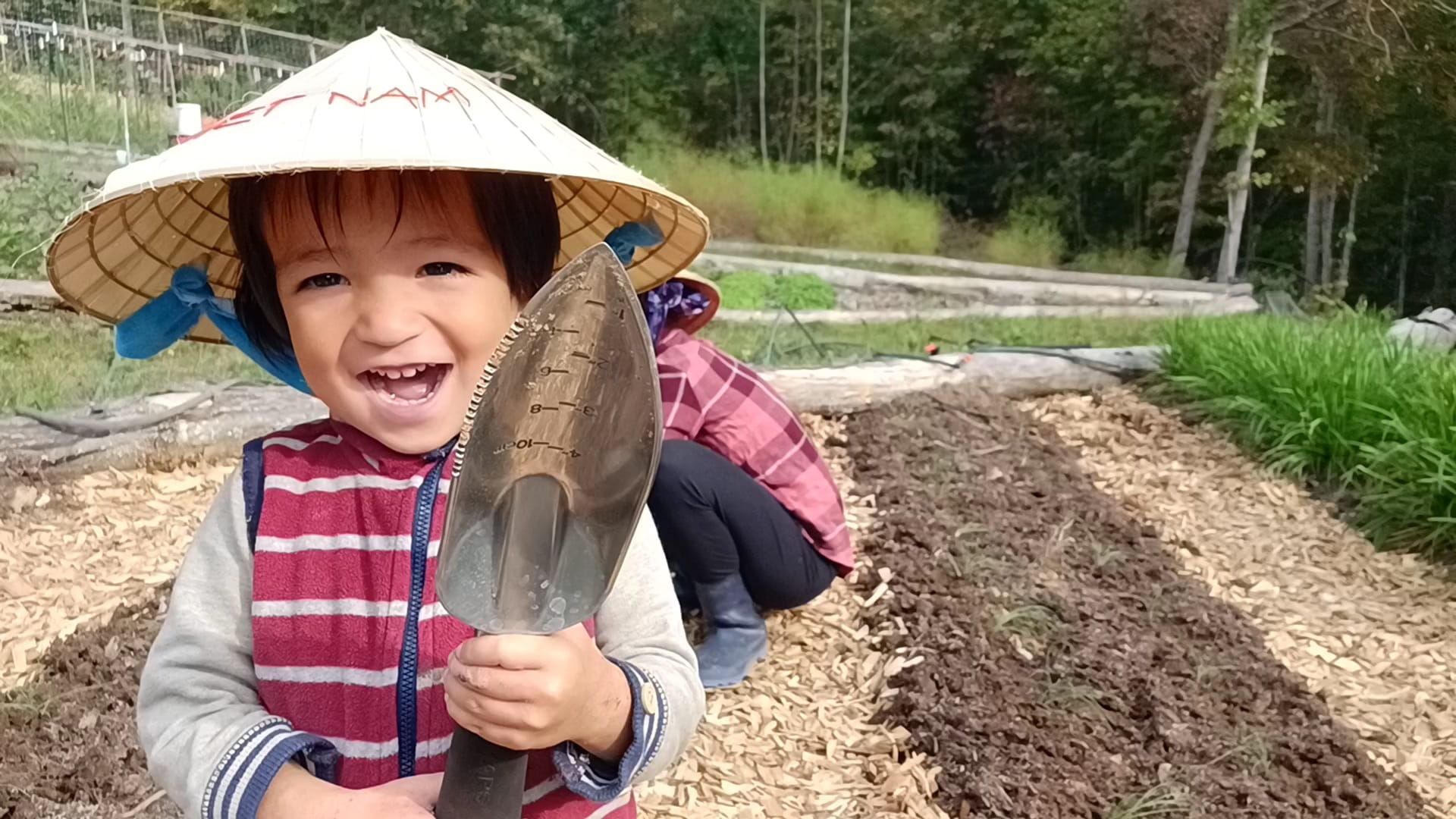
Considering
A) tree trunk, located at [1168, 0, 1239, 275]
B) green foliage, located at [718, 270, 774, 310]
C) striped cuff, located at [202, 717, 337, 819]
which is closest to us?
striped cuff, located at [202, 717, 337, 819]

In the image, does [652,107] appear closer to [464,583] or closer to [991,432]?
[991,432]

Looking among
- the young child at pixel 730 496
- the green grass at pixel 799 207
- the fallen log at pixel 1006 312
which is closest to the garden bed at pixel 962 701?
the young child at pixel 730 496

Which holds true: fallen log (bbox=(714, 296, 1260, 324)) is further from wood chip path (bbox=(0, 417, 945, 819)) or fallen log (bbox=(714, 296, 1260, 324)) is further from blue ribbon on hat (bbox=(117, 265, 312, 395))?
blue ribbon on hat (bbox=(117, 265, 312, 395))

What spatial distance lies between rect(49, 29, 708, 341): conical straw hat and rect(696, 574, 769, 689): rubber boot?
3.33 ft

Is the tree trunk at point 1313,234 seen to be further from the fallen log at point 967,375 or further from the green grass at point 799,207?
the green grass at point 799,207

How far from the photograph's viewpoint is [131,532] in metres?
2.45

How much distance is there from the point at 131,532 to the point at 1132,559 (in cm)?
226

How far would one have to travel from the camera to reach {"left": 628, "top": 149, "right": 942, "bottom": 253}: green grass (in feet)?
13.5

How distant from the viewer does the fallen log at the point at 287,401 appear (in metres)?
2.62

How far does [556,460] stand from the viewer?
63cm

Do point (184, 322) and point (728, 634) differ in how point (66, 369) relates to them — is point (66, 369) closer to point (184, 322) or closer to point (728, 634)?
point (728, 634)

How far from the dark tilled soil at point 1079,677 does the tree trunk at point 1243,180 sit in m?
1.74

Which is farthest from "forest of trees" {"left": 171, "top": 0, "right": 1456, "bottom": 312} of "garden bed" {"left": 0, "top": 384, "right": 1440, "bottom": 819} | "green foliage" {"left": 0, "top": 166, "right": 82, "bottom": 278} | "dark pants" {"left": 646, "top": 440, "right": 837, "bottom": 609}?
"dark pants" {"left": 646, "top": 440, "right": 837, "bottom": 609}

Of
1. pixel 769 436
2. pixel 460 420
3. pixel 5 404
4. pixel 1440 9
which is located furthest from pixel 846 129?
pixel 460 420
